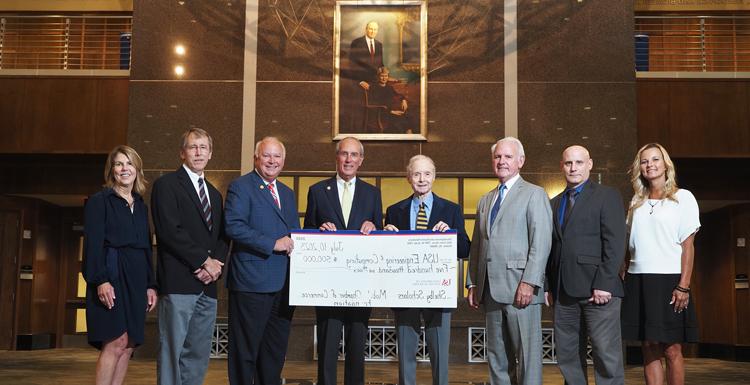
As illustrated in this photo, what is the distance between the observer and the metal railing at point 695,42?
1139 cm

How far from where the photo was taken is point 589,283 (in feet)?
14.3

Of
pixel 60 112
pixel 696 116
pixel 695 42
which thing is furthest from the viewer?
pixel 695 42

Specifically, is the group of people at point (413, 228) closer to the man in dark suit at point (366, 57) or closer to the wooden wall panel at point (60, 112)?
the man in dark suit at point (366, 57)

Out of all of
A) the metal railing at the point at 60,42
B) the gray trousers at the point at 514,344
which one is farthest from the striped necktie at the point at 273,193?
the metal railing at the point at 60,42

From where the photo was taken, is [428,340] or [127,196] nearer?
[127,196]

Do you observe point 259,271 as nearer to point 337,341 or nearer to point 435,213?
point 337,341

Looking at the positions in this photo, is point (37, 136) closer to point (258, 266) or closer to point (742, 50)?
point (258, 266)

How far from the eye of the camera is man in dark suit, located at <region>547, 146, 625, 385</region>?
4355 millimetres

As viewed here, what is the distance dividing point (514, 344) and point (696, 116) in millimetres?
7170

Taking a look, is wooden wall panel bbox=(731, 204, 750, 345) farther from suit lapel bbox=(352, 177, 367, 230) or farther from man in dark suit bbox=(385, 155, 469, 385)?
suit lapel bbox=(352, 177, 367, 230)

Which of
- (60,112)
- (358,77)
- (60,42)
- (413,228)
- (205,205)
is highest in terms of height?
(60,42)

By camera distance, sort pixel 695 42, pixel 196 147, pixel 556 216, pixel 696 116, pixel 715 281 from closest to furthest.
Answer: pixel 196 147 < pixel 556 216 < pixel 696 116 < pixel 695 42 < pixel 715 281

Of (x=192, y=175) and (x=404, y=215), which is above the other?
(x=192, y=175)

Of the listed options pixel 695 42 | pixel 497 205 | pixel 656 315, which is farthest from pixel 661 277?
pixel 695 42
